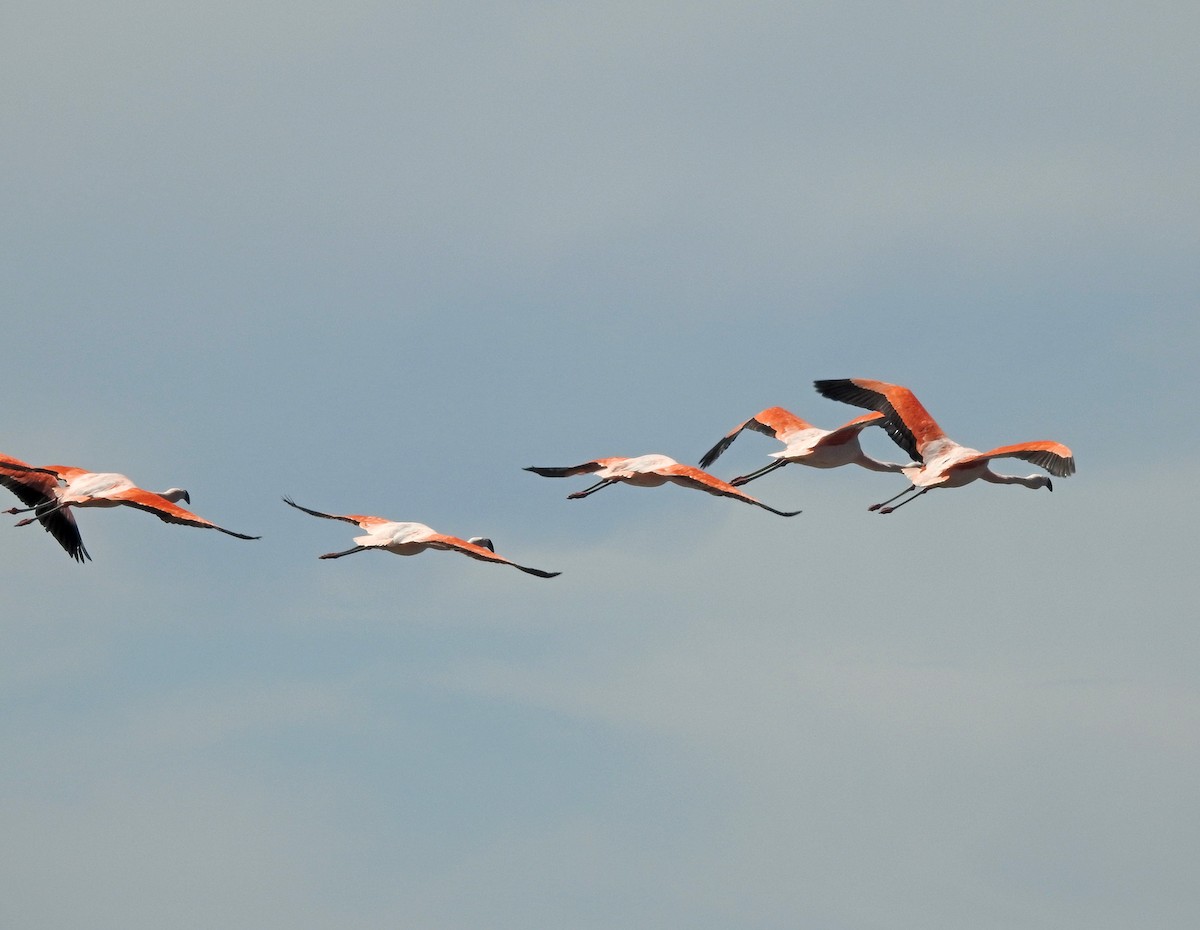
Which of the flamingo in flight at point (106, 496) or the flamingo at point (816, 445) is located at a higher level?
the flamingo at point (816, 445)

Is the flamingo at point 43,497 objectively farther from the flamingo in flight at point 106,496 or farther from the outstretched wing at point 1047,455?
the outstretched wing at point 1047,455

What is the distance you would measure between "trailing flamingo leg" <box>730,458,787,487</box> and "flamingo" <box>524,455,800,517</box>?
1249mm

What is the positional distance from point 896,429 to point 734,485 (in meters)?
3.75

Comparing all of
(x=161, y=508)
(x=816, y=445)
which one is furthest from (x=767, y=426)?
(x=161, y=508)

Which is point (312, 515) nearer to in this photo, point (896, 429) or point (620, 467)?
point (620, 467)

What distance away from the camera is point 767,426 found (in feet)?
170

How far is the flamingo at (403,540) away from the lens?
4609 cm

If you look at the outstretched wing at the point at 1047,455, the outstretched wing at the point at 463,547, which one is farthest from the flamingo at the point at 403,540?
the outstretched wing at the point at 1047,455

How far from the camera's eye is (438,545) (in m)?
46.5

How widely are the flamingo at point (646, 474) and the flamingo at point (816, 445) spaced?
1.54 metres

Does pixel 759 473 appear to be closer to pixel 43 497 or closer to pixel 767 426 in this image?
pixel 767 426

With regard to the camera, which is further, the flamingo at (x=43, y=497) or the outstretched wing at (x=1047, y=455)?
the flamingo at (x=43, y=497)

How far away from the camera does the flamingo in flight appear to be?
152ft

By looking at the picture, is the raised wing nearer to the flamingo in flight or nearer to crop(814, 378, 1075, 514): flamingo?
crop(814, 378, 1075, 514): flamingo
